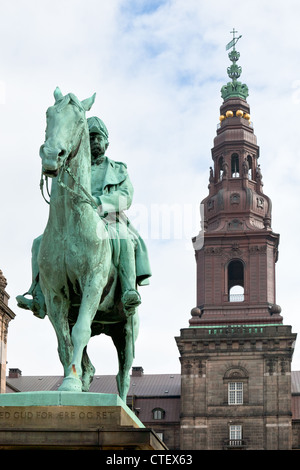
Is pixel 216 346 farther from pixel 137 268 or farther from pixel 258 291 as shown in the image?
pixel 137 268

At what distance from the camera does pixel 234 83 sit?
91688 mm

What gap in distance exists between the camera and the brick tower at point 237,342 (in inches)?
3063

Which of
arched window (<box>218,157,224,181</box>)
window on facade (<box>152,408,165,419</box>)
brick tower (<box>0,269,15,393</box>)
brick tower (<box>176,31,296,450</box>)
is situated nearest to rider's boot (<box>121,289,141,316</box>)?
brick tower (<box>0,269,15,393</box>)

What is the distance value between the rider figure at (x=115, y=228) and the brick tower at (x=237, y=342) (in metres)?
64.8

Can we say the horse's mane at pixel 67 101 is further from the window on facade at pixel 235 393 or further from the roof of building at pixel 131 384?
the roof of building at pixel 131 384

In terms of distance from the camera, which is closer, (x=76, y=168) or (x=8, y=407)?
(x=8, y=407)

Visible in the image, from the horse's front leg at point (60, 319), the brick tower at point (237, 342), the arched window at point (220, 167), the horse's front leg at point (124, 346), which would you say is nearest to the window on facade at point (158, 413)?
the brick tower at point (237, 342)

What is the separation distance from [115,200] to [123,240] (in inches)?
21.3

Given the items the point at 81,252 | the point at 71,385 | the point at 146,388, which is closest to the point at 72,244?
the point at 81,252

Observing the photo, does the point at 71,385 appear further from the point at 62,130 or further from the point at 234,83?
the point at 234,83

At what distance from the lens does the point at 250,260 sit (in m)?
83.1

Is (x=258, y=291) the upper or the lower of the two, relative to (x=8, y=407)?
upper

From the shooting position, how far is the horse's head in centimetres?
1019
